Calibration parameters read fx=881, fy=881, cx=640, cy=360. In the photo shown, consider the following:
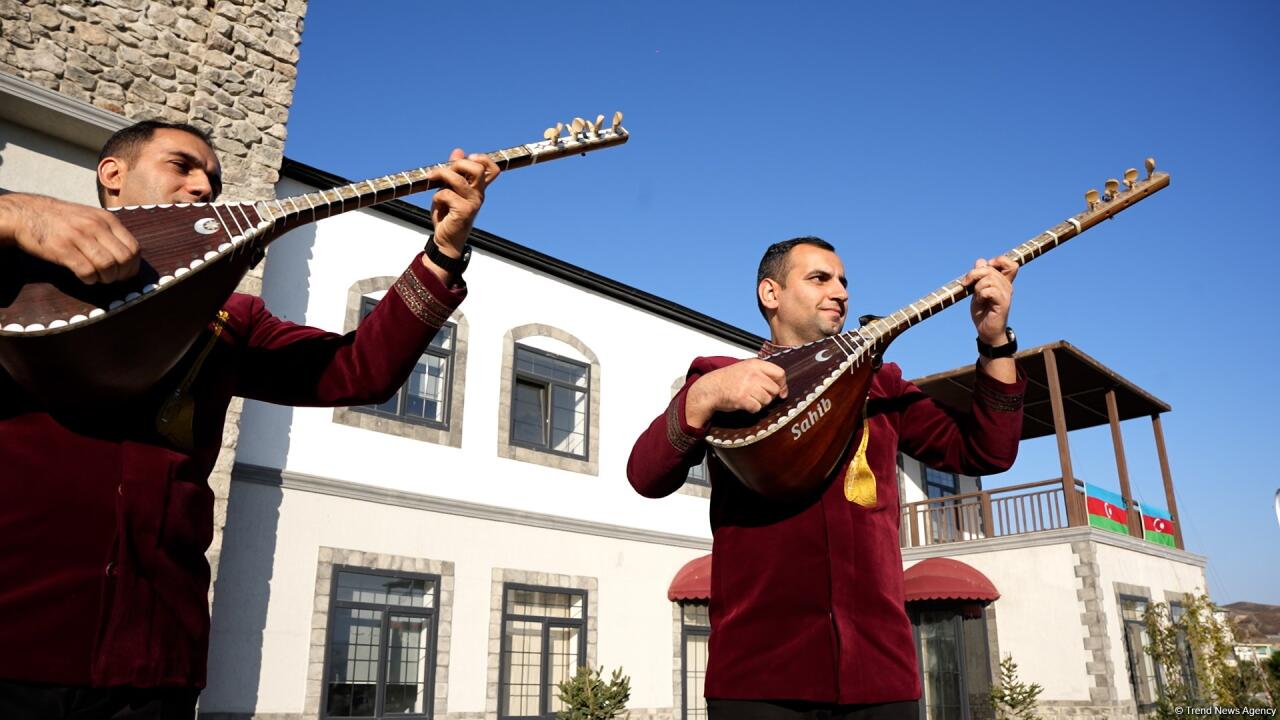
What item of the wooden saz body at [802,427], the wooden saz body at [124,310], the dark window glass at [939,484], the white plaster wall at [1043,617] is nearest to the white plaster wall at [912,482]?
the dark window glass at [939,484]

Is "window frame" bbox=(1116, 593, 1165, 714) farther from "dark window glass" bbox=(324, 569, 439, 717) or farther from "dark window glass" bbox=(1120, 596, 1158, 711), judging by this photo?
"dark window glass" bbox=(324, 569, 439, 717)

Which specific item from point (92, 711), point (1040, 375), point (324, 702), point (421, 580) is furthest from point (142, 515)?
point (1040, 375)

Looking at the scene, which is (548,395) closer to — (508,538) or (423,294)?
(508,538)

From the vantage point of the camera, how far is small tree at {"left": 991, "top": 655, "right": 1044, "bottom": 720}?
1447cm

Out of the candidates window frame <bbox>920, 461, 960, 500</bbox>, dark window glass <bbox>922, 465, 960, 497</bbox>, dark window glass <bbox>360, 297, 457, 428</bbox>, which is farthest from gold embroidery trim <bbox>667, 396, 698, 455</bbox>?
dark window glass <bbox>922, 465, 960, 497</bbox>

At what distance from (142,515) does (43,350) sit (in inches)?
14.3

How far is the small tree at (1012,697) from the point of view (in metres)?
14.5

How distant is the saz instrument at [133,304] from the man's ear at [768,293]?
145cm

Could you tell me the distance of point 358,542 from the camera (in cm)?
1130

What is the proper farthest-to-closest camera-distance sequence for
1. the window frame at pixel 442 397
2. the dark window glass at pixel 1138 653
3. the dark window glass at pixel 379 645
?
the dark window glass at pixel 1138 653, the window frame at pixel 442 397, the dark window glass at pixel 379 645

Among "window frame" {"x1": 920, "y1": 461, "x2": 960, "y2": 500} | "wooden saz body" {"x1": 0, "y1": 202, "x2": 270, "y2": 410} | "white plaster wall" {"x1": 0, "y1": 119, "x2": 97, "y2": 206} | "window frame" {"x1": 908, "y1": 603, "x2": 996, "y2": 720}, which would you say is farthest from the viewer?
"window frame" {"x1": 920, "y1": 461, "x2": 960, "y2": 500}

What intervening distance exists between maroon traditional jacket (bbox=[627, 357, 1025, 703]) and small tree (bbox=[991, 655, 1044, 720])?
13674 mm

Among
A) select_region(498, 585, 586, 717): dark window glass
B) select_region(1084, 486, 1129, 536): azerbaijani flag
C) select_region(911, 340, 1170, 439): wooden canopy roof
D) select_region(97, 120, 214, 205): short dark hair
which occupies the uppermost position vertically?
select_region(911, 340, 1170, 439): wooden canopy roof

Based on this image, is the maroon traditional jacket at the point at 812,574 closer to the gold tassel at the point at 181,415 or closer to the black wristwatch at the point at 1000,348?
the black wristwatch at the point at 1000,348
